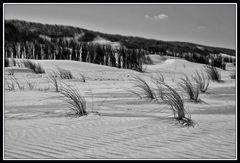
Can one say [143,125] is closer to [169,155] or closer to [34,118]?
[169,155]

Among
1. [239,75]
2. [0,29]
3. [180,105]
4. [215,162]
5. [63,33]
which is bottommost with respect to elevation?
[215,162]

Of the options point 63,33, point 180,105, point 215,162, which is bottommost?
point 215,162

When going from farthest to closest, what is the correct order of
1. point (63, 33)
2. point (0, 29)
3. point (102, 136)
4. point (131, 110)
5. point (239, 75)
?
point (63, 33), point (239, 75), point (0, 29), point (131, 110), point (102, 136)

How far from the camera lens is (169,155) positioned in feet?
7.84

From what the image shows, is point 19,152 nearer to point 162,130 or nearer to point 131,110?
point 162,130

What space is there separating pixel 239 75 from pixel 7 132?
14.5ft

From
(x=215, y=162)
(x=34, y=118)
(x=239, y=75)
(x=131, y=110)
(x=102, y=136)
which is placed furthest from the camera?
(x=239, y=75)

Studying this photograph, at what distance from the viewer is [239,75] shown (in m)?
5.29

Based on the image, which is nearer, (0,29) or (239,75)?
(0,29)

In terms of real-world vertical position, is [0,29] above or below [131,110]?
above

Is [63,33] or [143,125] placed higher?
[63,33]

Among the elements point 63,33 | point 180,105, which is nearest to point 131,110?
point 180,105

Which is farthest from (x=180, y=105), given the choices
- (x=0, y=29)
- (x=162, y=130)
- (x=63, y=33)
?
(x=63, y=33)

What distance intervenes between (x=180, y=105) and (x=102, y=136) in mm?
1298
